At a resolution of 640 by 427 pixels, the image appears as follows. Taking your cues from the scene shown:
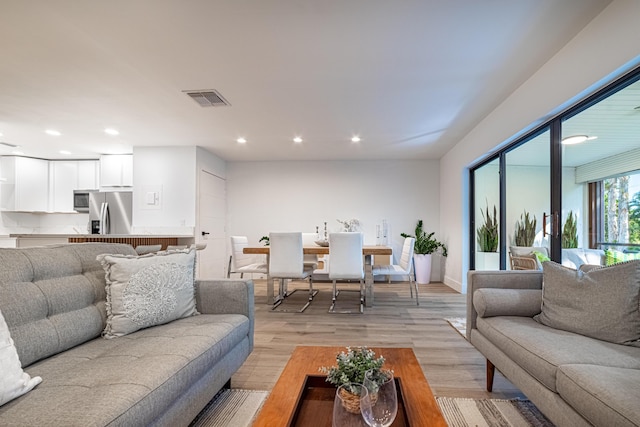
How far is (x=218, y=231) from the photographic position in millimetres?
6457

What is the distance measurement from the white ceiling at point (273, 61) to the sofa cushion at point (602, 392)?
203 centimetres

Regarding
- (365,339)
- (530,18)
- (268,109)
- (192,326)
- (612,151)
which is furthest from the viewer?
(268,109)

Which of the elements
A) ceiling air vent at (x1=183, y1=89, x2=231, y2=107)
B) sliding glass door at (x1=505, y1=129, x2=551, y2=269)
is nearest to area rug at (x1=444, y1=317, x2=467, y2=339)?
sliding glass door at (x1=505, y1=129, x2=551, y2=269)

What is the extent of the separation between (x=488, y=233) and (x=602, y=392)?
371 centimetres

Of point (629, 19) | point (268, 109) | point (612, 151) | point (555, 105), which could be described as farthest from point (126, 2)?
point (612, 151)

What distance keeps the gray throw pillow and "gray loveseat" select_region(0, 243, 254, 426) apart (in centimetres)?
183

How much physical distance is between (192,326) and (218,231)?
4825mm

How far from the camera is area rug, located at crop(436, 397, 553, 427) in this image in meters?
1.72

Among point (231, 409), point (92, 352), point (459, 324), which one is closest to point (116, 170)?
point (92, 352)

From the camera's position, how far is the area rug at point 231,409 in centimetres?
173

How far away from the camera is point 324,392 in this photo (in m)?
1.31

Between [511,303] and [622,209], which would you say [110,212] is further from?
[622,209]

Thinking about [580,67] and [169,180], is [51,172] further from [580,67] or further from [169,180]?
[580,67]

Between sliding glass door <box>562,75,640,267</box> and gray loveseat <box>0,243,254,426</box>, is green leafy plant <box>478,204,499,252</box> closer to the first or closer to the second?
sliding glass door <box>562,75,640,267</box>
